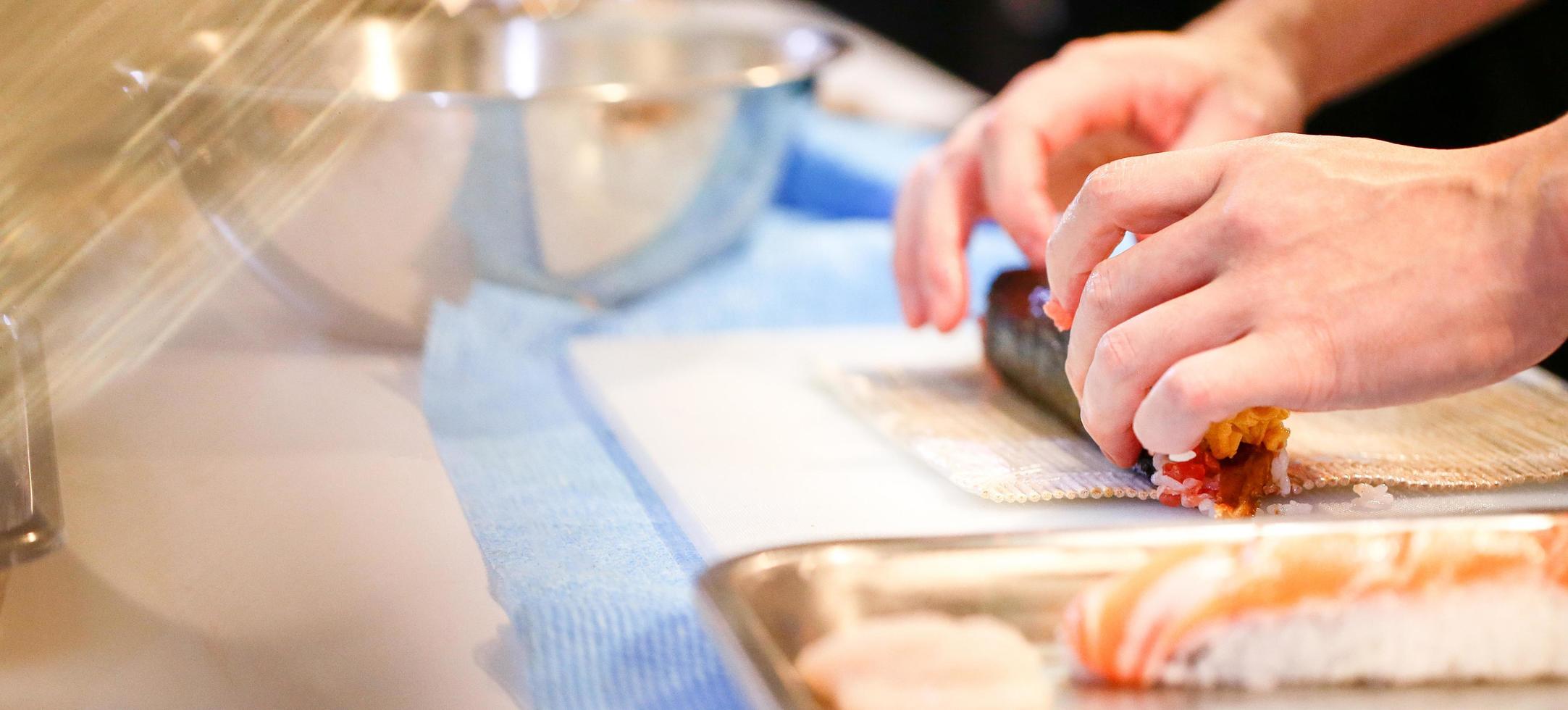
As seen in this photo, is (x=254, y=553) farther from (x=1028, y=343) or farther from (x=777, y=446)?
(x=1028, y=343)

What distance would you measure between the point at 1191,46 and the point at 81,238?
919mm

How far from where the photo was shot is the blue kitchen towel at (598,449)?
22.8 inches

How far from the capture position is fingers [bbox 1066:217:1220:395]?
2.18 ft

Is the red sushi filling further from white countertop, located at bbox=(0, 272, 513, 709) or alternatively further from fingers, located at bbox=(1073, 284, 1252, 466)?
white countertop, located at bbox=(0, 272, 513, 709)

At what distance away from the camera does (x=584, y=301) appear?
3.91 ft

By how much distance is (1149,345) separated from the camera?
66cm

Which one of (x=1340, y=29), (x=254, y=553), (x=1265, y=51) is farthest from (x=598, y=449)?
(x=1340, y=29)

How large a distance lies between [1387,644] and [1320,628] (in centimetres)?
3

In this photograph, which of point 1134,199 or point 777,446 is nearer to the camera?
point 1134,199

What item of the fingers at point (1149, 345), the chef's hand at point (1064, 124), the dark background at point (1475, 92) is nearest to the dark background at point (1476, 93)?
the dark background at point (1475, 92)

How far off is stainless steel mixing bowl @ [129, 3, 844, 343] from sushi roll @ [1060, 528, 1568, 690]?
661 mm

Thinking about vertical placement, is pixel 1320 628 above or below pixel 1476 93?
below

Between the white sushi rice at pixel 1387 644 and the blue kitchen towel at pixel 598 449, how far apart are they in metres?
0.22

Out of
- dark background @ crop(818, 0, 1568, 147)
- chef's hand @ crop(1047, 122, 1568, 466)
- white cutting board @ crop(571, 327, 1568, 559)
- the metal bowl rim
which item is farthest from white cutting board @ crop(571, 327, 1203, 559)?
dark background @ crop(818, 0, 1568, 147)
